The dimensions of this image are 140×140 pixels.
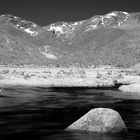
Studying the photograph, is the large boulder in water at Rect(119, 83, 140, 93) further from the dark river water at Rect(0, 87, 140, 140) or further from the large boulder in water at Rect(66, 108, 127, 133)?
the large boulder in water at Rect(66, 108, 127, 133)

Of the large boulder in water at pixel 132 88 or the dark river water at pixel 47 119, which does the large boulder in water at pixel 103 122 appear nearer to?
the dark river water at pixel 47 119

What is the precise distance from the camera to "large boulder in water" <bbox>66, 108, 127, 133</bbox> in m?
26.4

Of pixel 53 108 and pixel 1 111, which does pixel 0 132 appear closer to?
pixel 1 111

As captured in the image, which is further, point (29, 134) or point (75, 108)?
point (75, 108)

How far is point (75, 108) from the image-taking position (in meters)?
40.9

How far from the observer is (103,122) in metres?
26.5

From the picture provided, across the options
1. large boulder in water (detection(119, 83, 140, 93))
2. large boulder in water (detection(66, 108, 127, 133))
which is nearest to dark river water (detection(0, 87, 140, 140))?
large boulder in water (detection(66, 108, 127, 133))

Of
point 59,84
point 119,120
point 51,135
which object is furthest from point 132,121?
point 59,84

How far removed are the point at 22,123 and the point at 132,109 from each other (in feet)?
47.9

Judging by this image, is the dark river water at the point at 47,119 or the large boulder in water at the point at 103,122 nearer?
the dark river water at the point at 47,119

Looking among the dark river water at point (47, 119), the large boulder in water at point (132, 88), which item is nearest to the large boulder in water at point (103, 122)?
the dark river water at point (47, 119)

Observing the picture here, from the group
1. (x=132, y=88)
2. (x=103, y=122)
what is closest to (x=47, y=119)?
(x=103, y=122)

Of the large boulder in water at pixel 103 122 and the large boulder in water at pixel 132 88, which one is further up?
the large boulder in water at pixel 132 88

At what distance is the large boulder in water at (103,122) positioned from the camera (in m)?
A: 26.4
